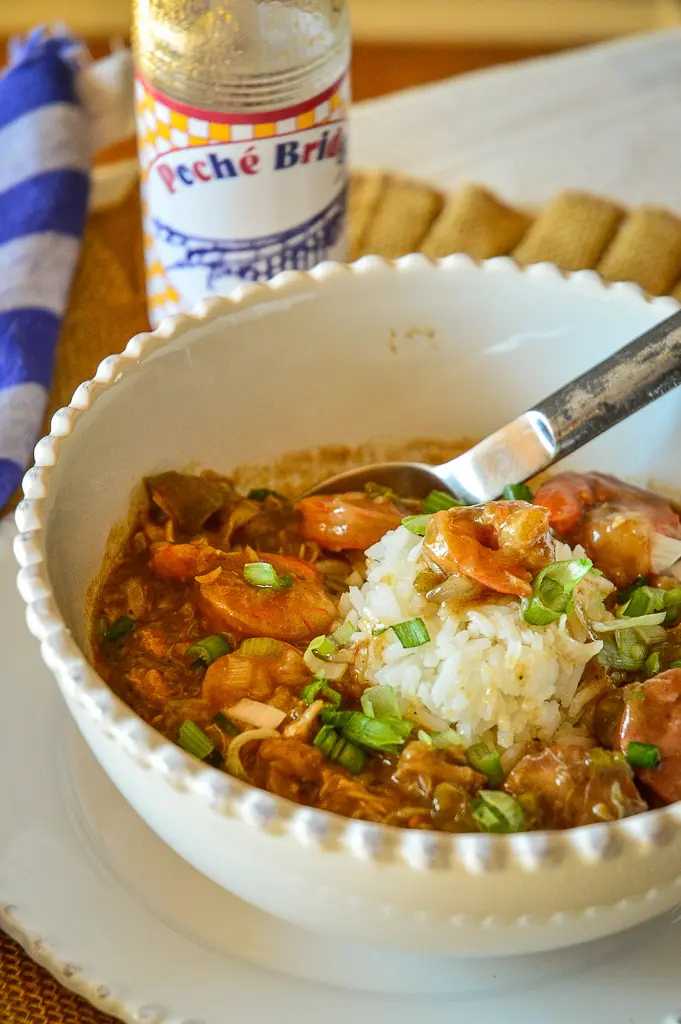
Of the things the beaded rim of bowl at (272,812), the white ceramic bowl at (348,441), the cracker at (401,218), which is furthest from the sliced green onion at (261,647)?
the cracker at (401,218)

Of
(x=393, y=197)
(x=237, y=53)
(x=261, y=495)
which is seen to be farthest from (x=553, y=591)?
(x=393, y=197)

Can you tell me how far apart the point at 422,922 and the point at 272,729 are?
37 cm

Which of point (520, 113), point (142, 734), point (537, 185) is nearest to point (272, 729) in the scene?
point (142, 734)

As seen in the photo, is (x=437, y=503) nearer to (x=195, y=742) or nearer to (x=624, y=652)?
(x=624, y=652)

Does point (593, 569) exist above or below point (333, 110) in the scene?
below

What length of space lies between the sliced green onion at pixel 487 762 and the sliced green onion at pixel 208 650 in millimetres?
384

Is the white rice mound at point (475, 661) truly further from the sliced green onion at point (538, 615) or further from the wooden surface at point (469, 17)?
the wooden surface at point (469, 17)

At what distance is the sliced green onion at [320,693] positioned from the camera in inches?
64.8

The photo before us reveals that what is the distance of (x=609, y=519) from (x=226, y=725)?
71 cm

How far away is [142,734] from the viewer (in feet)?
4.33

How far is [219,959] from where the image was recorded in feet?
4.90

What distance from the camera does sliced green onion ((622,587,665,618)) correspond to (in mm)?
1804

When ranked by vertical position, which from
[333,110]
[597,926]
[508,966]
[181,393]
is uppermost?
[333,110]

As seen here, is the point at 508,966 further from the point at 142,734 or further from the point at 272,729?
the point at 142,734
